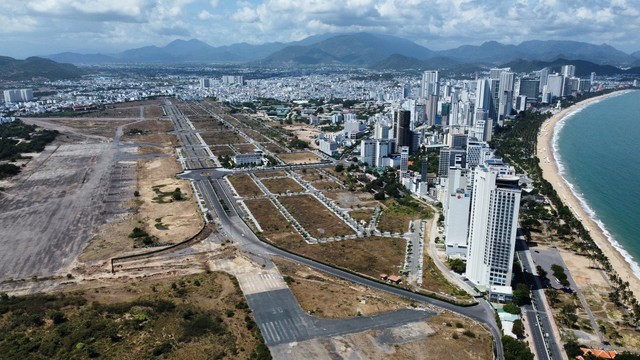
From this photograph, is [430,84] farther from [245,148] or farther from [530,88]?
[245,148]

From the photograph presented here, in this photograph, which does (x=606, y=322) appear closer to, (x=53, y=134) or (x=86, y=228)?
(x=86, y=228)

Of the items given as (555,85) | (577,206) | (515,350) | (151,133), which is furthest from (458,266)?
(555,85)

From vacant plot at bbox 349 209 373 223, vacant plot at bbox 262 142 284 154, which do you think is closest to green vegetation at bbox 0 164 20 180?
vacant plot at bbox 262 142 284 154

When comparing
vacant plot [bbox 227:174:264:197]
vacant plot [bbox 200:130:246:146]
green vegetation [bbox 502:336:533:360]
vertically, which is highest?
vacant plot [bbox 200:130:246:146]

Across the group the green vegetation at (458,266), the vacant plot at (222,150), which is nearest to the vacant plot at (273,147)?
the vacant plot at (222,150)

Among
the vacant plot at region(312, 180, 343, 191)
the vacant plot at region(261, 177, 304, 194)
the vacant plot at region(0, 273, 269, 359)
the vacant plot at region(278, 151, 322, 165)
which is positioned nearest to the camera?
the vacant plot at region(0, 273, 269, 359)

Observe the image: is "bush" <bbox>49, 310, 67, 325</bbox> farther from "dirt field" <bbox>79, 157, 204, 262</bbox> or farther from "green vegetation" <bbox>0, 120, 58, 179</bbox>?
"green vegetation" <bbox>0, 120, 58, 179</bbox>
